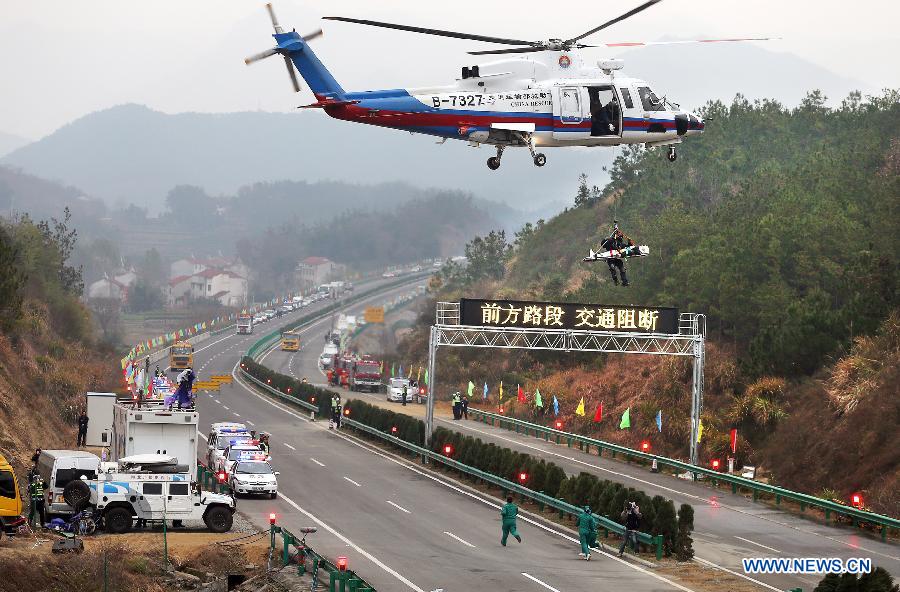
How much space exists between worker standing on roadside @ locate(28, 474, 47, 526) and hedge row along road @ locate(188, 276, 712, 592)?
593cm

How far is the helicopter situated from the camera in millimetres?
33656

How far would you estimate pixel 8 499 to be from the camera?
3266 centimetres

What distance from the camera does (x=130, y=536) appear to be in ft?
113

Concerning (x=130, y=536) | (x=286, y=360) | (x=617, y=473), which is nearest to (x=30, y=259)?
(x=286, y=360)

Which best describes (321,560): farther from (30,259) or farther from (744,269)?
(30,259)

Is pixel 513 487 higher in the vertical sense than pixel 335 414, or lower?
higher

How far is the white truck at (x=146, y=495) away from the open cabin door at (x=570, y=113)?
13.0m

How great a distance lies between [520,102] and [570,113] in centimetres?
136

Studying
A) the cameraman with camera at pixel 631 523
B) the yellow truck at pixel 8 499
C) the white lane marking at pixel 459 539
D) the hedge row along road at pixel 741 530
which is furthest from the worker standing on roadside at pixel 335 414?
the yellow truck at pixel 8 499

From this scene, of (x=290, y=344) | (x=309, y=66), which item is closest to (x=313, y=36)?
(x=309, y=66)

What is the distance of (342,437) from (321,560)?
1376 inches

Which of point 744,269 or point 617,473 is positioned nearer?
point 617,473

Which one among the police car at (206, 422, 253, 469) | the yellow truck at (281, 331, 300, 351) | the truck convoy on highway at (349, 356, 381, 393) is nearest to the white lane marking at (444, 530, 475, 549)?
the police car at (206, 422, 253, 469)

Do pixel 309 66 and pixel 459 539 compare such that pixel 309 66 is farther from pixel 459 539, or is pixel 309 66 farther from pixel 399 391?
pixel 399 391
